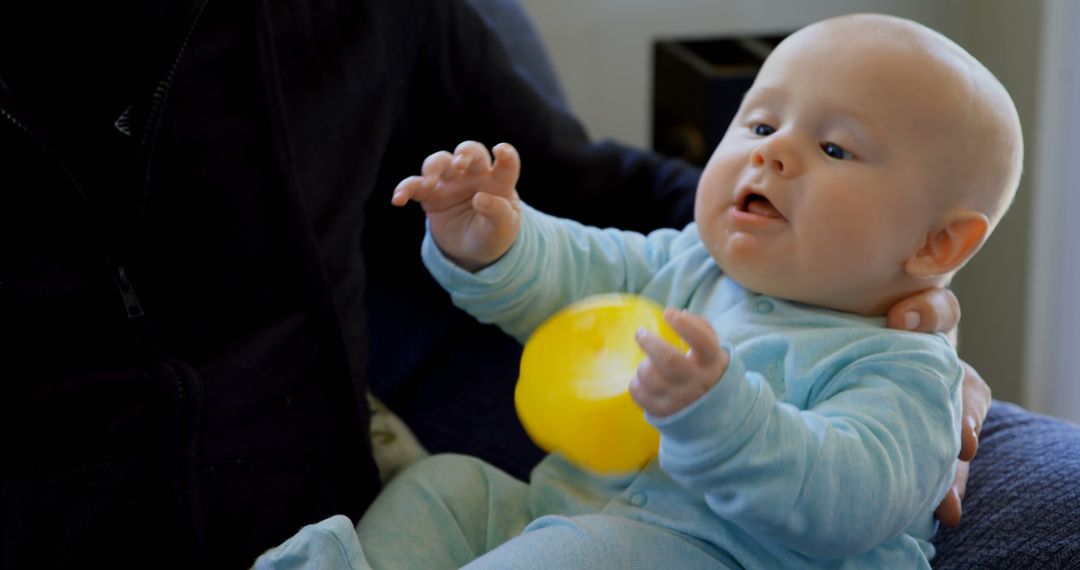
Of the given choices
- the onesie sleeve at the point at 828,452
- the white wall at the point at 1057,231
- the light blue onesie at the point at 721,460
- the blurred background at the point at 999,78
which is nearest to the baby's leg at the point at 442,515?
the light blue onesie at the point at 721,460

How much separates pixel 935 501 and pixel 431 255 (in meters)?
0.43

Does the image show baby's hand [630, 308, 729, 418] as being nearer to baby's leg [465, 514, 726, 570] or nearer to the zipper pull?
baby's leg [465, 514, 726, 570]

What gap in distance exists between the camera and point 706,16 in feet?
7.29

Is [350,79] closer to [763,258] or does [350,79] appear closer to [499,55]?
[499,55]

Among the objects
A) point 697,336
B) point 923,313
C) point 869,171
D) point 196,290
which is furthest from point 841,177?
point 196,290

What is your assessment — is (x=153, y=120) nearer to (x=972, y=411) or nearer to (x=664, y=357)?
(x=664, y=357)

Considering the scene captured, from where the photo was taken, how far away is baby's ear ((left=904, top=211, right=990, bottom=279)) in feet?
2.86

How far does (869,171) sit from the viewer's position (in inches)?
33.7

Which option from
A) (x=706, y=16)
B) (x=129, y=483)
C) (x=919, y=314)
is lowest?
(x=706, y=16)

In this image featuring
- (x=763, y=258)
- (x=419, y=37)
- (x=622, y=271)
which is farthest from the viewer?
(x=419, y=37)

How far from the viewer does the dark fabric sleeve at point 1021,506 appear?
93cm

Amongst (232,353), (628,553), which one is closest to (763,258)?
(628,553)

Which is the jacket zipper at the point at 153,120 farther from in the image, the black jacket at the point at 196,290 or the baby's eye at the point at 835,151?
the baby's eye at the point at 835,151

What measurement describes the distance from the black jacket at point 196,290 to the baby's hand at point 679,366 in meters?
0.40
